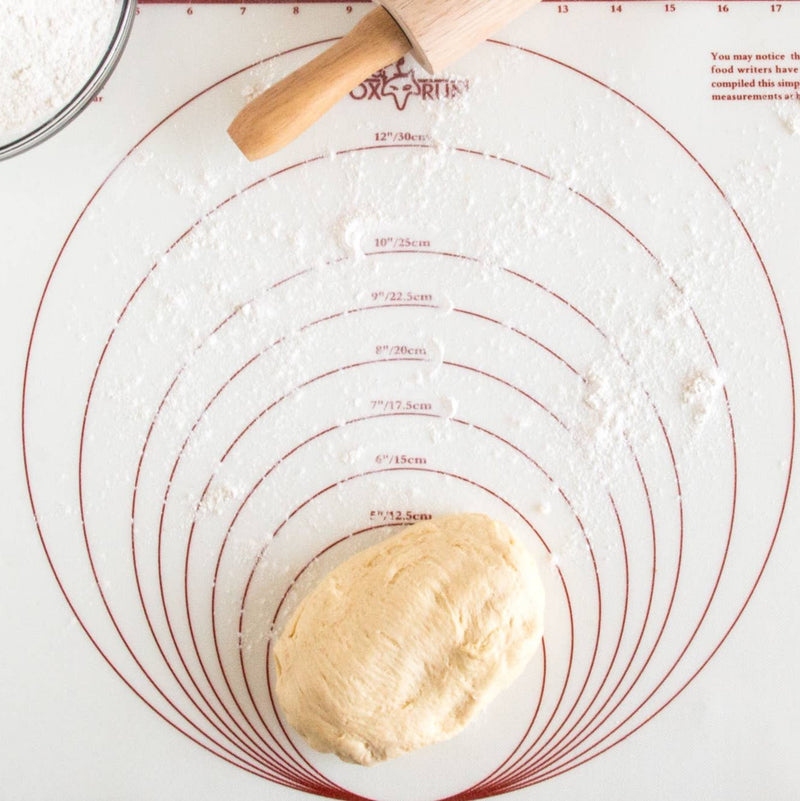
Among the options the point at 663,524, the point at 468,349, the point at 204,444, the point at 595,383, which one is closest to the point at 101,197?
the point at 204,444

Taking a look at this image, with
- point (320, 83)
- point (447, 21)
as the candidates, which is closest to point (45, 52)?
point (320, 83)

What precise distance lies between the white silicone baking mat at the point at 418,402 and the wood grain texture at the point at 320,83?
0.06 m

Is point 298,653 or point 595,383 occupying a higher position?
point 595,383

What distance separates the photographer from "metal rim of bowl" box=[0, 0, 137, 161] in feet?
2.30

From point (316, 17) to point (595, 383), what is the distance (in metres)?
0.43

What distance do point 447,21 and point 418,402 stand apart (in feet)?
1.09

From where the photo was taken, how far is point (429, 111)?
74cm

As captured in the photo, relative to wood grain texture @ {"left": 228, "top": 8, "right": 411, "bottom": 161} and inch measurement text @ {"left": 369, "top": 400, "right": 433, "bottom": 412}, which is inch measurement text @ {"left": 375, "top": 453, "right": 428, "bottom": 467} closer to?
inch measurement text @ {"left": 369, "top": 400, "right": 433, "bottom": 412}

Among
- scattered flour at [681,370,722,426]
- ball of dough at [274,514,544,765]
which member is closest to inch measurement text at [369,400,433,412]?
ball of dough at [274,514,544,765]

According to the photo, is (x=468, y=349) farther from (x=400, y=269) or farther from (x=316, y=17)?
(x=316, y=17)

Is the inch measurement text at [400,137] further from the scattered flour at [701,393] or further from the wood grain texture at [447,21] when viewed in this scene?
the scattered flour at [701,393]

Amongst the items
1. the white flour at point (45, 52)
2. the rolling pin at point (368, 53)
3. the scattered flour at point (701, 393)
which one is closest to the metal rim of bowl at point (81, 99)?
the white flour at point (45, 52)

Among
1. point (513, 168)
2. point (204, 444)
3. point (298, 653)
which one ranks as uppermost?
point (513, 168)

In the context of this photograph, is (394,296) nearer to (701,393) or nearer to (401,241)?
(401,241)
